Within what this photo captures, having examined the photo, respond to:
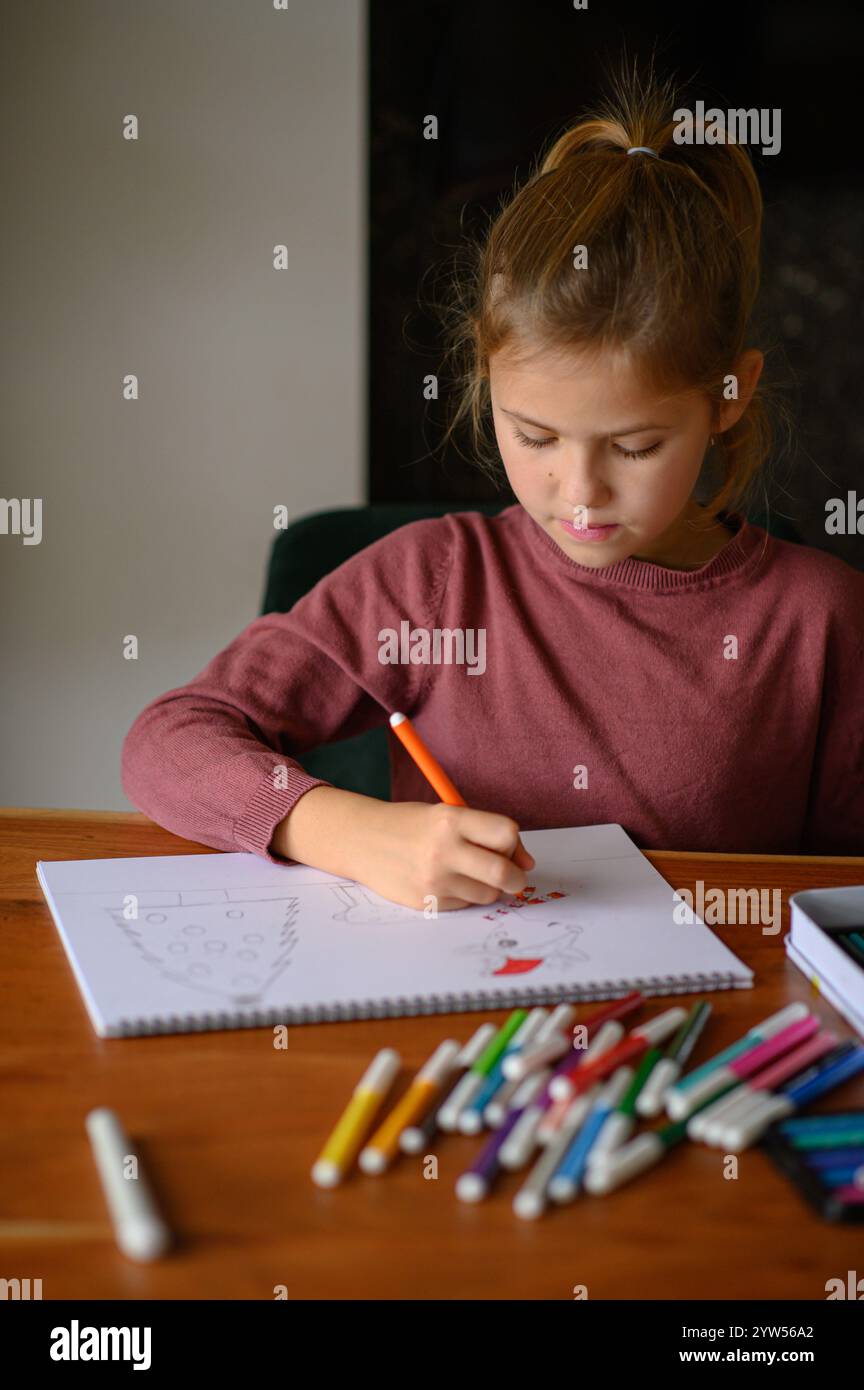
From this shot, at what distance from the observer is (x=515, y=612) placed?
1112 mm

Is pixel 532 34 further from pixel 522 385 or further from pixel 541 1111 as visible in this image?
pixel 541 1111

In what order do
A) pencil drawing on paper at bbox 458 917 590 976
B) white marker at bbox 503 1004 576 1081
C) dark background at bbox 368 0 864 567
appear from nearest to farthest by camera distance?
white marker at bbox 503 1004 576 1081 < pencil drawing on paper at bbox 458 917 590 976 < dark background at bbox 368 0 864 567

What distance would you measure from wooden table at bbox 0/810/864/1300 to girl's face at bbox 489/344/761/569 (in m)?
0.42

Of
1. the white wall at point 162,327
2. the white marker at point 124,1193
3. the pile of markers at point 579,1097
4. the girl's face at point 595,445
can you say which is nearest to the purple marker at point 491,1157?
the pile of markers at point 579,1097

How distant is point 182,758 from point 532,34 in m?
1.43

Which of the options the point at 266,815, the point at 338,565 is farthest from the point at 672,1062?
the point at 338,565

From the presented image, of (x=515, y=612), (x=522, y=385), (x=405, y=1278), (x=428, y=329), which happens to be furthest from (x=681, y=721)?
(x=428, y=329)

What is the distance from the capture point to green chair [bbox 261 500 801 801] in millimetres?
1419

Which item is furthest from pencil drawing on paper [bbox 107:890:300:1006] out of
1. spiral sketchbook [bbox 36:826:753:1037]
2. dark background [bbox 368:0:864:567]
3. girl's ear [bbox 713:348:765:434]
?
dark background [bbox 368:0:864:567]

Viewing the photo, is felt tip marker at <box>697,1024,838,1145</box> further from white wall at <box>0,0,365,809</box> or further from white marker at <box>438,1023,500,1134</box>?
white wall at <box>0,0,365,809</box>

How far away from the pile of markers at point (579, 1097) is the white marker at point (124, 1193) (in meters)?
0.07

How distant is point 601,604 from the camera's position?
111 centimetres

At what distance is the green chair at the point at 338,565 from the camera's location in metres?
1.42

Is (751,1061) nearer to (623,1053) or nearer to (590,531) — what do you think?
(623,1053)
